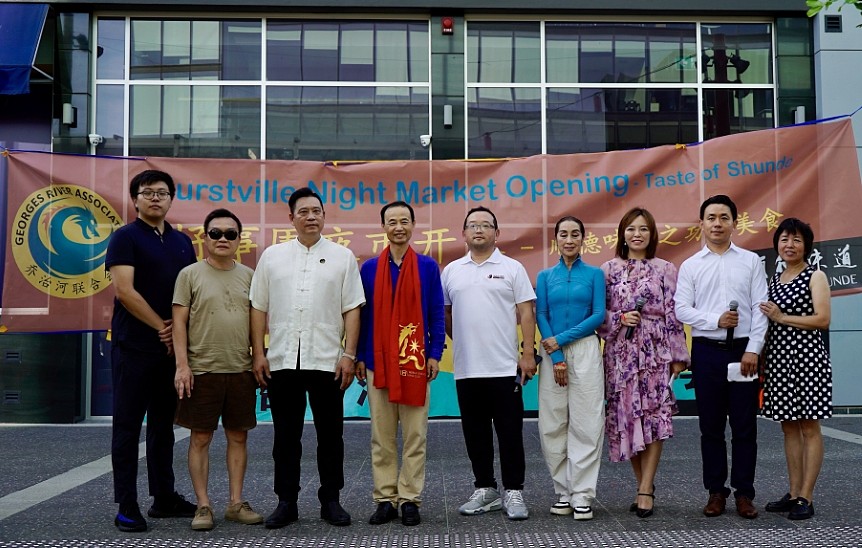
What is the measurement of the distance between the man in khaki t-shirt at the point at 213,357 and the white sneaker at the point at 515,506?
1.51m

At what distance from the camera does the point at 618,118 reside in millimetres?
11766

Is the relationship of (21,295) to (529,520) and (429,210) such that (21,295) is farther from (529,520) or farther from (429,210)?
(529,520)

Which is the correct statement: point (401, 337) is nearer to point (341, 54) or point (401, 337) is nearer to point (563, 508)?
point (563, 508)

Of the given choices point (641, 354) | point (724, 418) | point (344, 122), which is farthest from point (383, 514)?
point (344, 122)

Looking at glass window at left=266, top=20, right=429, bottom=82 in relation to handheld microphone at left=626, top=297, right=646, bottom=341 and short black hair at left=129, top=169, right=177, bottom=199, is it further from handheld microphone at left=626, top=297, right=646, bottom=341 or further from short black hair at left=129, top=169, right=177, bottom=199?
handheld microphone at left=626, top=297, right=646, bottom=341

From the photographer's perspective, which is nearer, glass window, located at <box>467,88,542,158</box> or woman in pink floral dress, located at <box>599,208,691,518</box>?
woman in pink floral dress, located at <box>599,208,691,518</box>

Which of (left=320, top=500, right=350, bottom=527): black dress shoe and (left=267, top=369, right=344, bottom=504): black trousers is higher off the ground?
(left=267, top=369, right=344, bottom=504): black trousers

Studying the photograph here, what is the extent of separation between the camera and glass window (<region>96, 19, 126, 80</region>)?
11620 mm

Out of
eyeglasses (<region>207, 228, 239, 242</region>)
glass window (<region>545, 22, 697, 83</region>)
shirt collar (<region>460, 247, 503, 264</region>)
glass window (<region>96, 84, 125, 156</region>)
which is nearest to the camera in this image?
eyeglasses (<region>207, 228, 239, 242</region>)

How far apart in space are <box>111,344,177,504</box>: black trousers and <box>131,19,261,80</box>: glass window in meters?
6.91

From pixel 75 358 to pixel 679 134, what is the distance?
817cm

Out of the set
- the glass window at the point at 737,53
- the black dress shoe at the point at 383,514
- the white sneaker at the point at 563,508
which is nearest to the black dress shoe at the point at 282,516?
the black dress shoe at the point at 383,514

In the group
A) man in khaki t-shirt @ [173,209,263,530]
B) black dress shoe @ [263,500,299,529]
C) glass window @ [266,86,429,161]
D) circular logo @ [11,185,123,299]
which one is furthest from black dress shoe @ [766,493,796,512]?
glass window @ [266,86,429,161]

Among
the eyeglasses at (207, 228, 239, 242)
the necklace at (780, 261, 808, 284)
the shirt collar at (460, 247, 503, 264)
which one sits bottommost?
the necklace at (780, 261, 808, 284)
